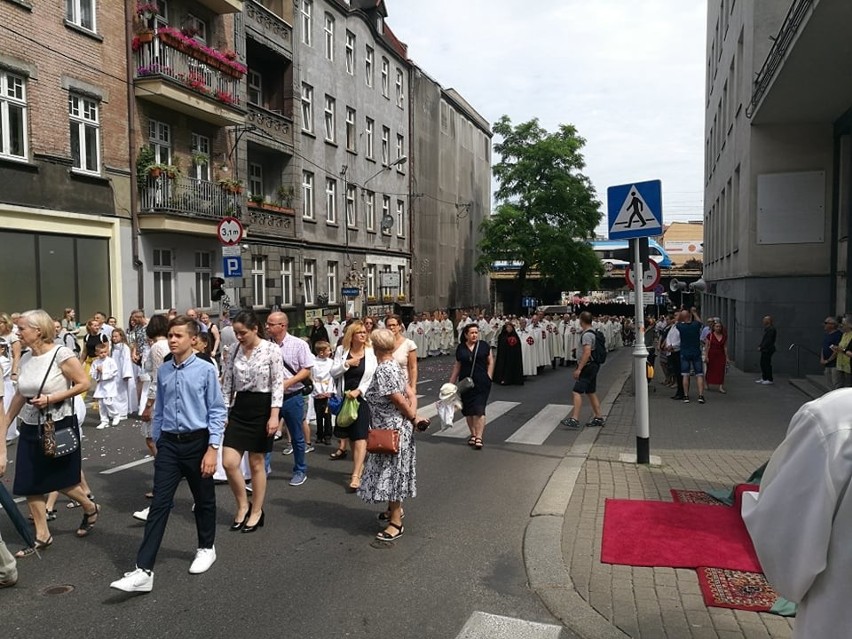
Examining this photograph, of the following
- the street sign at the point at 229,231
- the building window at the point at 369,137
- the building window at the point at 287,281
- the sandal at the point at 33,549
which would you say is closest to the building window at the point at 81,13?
the street sign at the point at 229,231

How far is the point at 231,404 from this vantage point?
5.54 meters

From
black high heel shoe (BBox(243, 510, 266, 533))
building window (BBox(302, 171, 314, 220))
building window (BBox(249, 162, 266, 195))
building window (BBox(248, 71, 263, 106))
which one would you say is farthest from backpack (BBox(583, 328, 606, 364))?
building window (BBox(248, 71, 263, 106))

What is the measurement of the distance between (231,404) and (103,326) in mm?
8759

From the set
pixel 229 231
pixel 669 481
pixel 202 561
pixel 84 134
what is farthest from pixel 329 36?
pixel 202 561

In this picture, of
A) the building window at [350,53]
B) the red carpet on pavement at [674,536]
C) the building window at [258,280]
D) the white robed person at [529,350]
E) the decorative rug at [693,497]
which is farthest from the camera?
the building window at [350,53]

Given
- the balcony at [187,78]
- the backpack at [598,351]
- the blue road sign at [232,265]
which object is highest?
the balcony at [187,78]

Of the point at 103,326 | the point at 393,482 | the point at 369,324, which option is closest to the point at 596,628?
the point at 393,482

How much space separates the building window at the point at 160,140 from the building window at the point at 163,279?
2.58 meters

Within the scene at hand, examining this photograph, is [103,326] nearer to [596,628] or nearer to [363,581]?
[363,581]

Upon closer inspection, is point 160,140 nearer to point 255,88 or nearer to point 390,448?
point 255,88

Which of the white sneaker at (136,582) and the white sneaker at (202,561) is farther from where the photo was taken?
the white sneaker at (202,561)

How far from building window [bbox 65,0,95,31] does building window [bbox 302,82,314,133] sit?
1108cm

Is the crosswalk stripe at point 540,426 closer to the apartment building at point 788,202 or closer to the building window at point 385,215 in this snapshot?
the apartment building at point 788,202

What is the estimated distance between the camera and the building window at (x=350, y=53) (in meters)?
31.2
